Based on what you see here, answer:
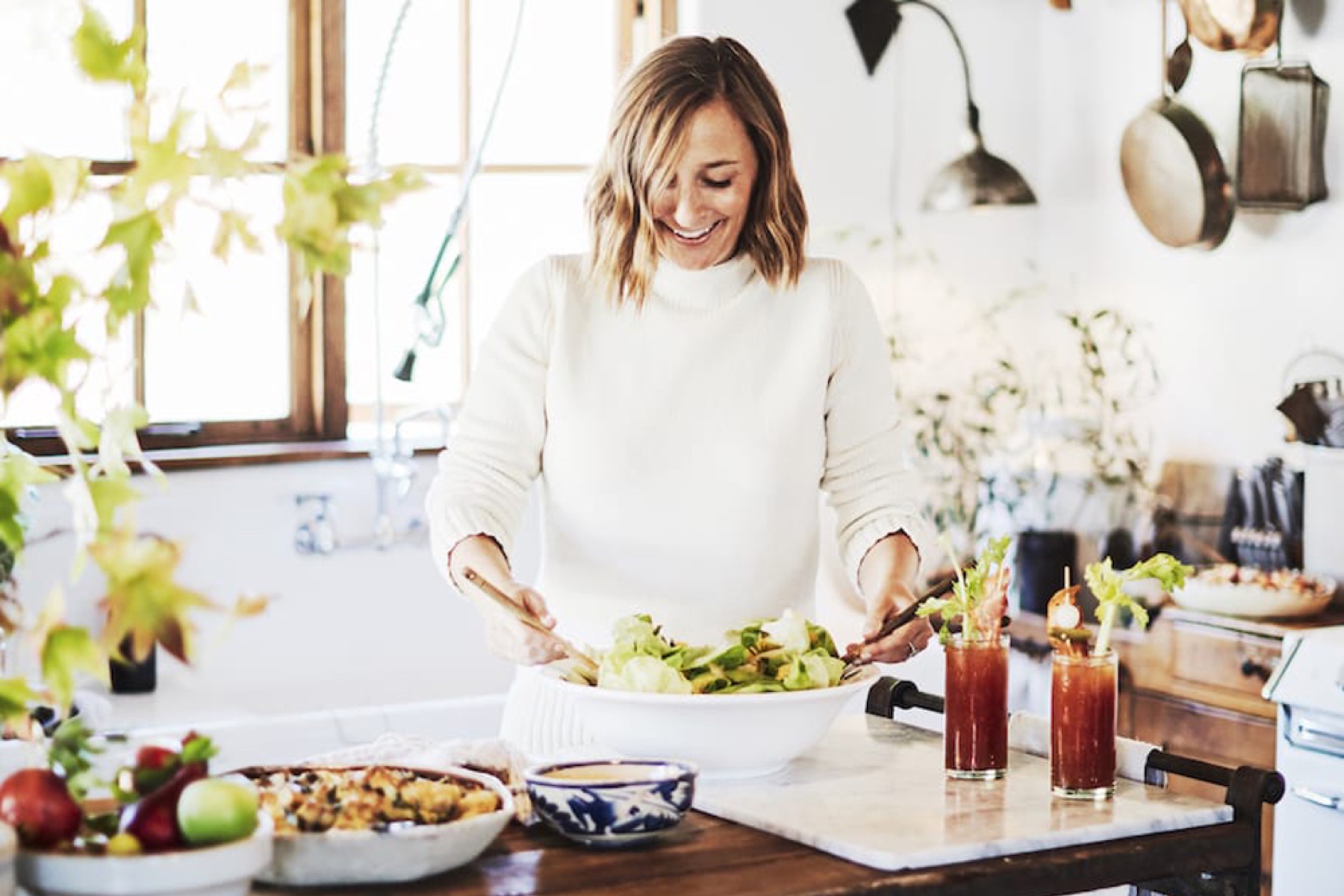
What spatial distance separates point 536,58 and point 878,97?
2.87 feet

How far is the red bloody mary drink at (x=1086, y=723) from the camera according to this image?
190 cm

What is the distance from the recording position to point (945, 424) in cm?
494

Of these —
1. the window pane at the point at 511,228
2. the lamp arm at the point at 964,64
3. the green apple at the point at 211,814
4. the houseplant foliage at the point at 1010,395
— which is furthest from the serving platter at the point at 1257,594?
the green apple at the point at 211,814

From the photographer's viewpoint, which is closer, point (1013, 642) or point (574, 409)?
point (574, 409)

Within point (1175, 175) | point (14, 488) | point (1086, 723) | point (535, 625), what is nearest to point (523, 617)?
point (535, 625)

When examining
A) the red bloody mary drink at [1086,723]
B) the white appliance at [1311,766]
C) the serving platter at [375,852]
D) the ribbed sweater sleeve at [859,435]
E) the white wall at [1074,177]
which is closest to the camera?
the serving platter at [375,852]

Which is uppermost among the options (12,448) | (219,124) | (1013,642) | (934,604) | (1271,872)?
(219,124)

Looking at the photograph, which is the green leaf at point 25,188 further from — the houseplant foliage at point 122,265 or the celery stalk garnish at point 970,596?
the celery stalk garnish at point 970,596

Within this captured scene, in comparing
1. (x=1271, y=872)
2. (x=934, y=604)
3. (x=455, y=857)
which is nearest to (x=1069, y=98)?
(x=1271, y=872)

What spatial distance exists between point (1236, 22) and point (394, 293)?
2.05 meters

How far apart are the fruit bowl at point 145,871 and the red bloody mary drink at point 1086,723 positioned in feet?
2.78

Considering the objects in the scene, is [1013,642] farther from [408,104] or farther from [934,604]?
[934,604]

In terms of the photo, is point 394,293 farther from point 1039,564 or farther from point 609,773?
point 609,773

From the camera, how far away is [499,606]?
210 cm
